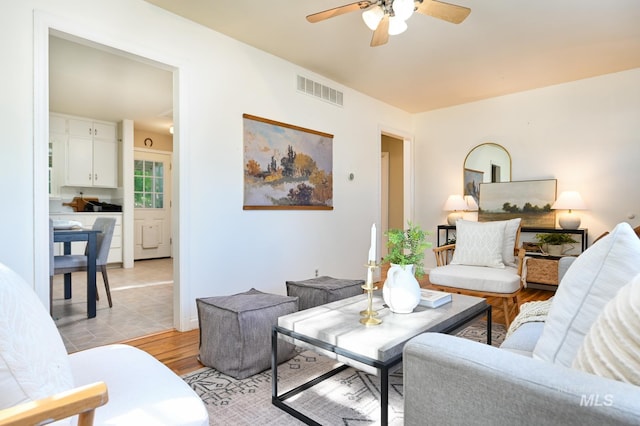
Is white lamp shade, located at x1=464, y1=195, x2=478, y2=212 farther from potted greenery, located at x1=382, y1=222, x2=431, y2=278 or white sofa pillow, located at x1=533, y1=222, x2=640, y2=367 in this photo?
white sofa pillow, located at x1=533, y1=222, x2=640, y2=367

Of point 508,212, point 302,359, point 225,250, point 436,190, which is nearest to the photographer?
point 302,359

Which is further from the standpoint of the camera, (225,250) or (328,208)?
(328,208)

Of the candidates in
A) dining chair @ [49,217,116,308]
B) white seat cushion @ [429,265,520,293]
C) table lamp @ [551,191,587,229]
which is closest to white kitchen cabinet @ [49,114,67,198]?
dining chair @ [49,217,116,308]

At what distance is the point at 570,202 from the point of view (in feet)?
13.3

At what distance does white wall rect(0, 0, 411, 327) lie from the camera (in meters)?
2.08

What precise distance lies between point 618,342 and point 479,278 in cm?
222

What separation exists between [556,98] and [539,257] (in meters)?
1.99

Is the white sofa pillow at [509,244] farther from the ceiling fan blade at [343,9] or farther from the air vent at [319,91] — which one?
the air vent at [319,91]

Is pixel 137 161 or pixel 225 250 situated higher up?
pixel 137 161

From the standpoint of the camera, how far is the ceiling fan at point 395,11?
7.07 ft

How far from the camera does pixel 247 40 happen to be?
3.21m

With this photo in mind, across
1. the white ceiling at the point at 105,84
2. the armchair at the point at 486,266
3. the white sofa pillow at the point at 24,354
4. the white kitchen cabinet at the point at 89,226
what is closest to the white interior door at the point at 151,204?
the white kitchen cabinet at the point at 89,226

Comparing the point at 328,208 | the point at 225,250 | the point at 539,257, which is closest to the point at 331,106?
the point at 328,208

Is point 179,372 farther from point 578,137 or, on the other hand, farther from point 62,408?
point 578,137
